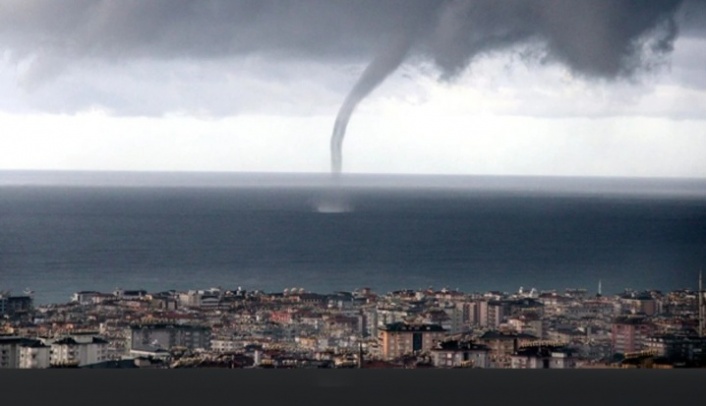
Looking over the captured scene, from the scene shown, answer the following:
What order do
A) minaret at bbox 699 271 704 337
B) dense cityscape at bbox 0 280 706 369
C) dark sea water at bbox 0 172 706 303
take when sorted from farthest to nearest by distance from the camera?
1. dark sea water at bbox 0 172 706 303
2. minaret at bbox 699 271 704 337
3. dense cityscape at bbox 0 280 706 369

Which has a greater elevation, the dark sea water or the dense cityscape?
the dark sea water

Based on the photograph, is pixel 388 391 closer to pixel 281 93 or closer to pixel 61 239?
pixel 281 93

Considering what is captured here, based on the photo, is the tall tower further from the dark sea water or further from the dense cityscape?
the dark sea water

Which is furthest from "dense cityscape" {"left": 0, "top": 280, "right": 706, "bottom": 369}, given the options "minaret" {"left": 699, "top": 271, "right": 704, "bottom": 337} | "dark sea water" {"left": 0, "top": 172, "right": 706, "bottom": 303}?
"dark sea water" {"left": 0, "top": 172, "right": 706, "bottom": 303}

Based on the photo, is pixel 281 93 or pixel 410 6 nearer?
pixel 410 6

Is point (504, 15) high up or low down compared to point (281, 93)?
up

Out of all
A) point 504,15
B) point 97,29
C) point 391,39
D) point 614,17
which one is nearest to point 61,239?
point 97,29

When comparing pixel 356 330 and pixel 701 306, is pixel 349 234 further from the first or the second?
pixel 701 306

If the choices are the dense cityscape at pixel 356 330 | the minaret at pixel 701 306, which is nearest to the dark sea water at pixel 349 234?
the minaret at pixel 701 306
